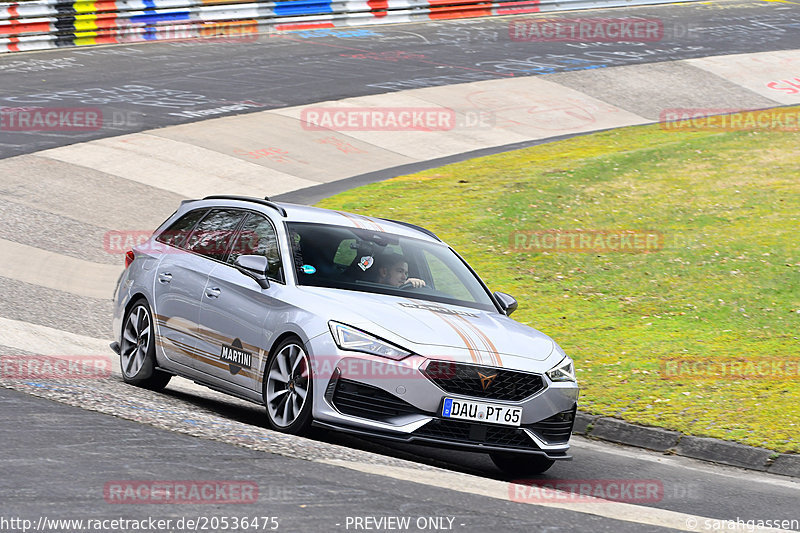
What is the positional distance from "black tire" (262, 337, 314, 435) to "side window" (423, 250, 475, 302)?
146cm

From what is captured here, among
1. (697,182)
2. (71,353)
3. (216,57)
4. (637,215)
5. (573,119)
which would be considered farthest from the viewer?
(216,57)

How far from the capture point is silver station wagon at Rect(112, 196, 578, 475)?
7320 millimetres

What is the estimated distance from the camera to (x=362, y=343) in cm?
736

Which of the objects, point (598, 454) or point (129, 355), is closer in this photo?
point (598, 454)

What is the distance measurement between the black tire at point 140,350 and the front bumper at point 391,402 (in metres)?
2.40

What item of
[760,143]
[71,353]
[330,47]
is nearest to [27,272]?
[71,353]

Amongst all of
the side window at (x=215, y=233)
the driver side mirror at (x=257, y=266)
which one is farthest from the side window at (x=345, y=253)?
the side window at (x=215, y=233)

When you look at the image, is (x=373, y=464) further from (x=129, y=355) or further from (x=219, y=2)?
(x=219, y=2)

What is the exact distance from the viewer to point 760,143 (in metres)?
22.3

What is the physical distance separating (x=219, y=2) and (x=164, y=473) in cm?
2682

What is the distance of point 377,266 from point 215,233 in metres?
1.59

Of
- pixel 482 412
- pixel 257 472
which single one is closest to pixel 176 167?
pixel 482 412

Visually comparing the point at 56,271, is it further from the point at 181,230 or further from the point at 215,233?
the point at 215,233

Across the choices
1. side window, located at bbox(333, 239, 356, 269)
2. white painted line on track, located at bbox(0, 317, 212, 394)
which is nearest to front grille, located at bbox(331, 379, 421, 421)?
side window, located at bbox(333, 239, 356, 269)
